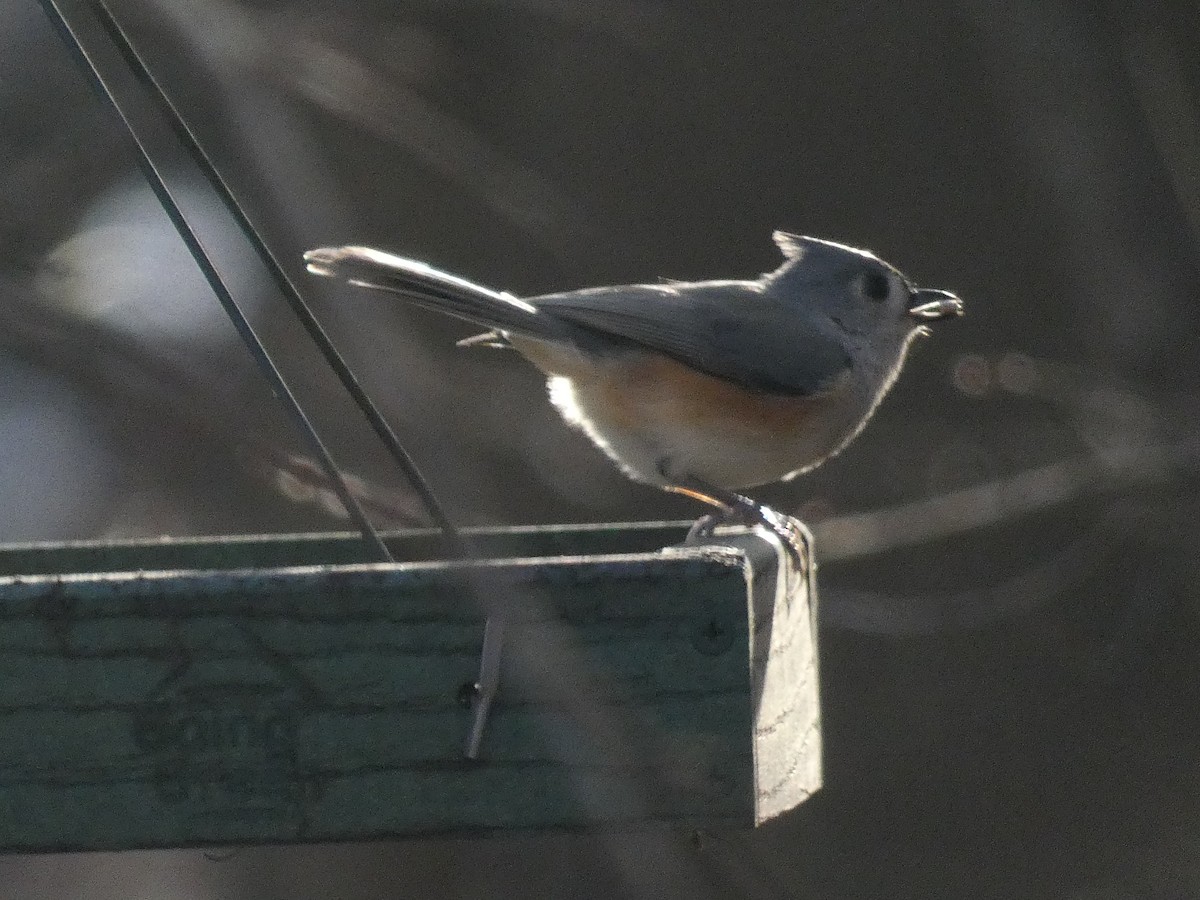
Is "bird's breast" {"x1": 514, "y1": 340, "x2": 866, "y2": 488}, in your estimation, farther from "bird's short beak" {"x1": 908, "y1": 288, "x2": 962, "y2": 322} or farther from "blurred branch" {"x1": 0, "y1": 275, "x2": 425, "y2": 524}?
"blurred branch" {"x1": 0, "y1": 275, "x2": 425, "y2": 524}

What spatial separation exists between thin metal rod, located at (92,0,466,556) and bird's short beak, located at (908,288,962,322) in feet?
7.96

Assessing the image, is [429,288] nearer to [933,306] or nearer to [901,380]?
[933,306]

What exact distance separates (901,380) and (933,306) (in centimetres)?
358

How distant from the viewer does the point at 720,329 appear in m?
4.62

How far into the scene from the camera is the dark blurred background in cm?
725

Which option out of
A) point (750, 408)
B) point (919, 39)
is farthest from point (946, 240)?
point (750, 408)

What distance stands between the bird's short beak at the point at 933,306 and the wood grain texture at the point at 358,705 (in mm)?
2541

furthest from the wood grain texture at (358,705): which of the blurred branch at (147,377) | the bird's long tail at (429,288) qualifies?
the blurred branch at (147,377)

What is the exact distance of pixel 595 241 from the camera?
26.4ft

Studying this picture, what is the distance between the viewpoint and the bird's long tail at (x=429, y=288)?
3.07 metres

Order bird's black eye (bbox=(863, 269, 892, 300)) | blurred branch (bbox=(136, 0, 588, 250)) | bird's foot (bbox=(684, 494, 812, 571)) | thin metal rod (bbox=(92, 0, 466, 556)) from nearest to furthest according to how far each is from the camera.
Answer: thin metal rod (bbox=(92, 0, 466, 556)) < bird's foot (bbox=(684, 494, 812, 571)) < blurred branch (bbox=(136, 0, 588, 250)) < bird's black eye (bbox=(863, 269, 892, 300))

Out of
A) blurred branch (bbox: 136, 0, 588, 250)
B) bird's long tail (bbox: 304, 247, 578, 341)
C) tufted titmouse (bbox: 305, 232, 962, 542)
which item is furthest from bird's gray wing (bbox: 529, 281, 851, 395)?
blurred branch (bbox: 136, 0, 588, 250)

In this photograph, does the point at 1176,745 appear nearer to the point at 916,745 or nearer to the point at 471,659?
the point at 916,745

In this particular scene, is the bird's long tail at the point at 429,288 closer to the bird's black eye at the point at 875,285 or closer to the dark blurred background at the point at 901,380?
the bird's black eye at the point at 875,285
